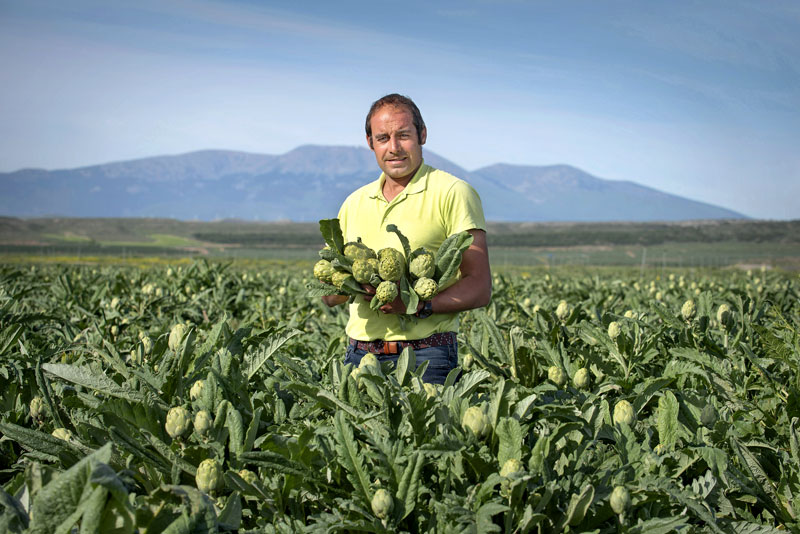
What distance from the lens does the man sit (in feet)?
7.92

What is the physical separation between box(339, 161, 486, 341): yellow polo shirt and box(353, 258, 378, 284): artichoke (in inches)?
16.6

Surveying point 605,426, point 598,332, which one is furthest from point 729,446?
point 598,332

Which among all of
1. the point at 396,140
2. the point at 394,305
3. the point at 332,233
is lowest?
the point at 394,305

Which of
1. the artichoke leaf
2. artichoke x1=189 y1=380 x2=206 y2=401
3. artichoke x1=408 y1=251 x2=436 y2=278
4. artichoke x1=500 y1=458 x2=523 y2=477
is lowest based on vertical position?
artichoke x1=500 y1=458 x2=523 y2=477

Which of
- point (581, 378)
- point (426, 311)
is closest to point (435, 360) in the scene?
point (426, 311)

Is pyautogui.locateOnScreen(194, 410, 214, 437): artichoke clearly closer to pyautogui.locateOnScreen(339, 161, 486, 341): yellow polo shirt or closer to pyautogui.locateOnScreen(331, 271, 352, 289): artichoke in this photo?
pyautogui.locateOnScreen(331, 271, 352, 289): artichoke

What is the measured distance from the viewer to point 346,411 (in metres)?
1.60

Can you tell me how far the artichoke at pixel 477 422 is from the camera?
56.2 inches

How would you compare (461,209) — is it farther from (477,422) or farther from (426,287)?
(477,422)

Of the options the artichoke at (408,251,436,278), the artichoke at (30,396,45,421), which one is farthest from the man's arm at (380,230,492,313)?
the artichoke at (30,396,45,421)

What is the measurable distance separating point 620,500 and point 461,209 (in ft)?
4.42

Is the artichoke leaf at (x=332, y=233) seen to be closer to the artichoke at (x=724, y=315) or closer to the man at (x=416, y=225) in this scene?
the man at (x=416, y=225)

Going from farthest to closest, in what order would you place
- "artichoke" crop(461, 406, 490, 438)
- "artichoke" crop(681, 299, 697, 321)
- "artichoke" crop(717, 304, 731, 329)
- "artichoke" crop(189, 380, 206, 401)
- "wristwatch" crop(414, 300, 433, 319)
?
"artichoke" crop(717, 304, 731, 329), "artichoke" crop(681, 299, 697, 321), "wristwatch" crop(414, 300, 433, 319), "artichoke" crop(189, 380, 206, 401), "artichoke" crop(461, 406, 490, 438)

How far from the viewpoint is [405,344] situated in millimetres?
2504
